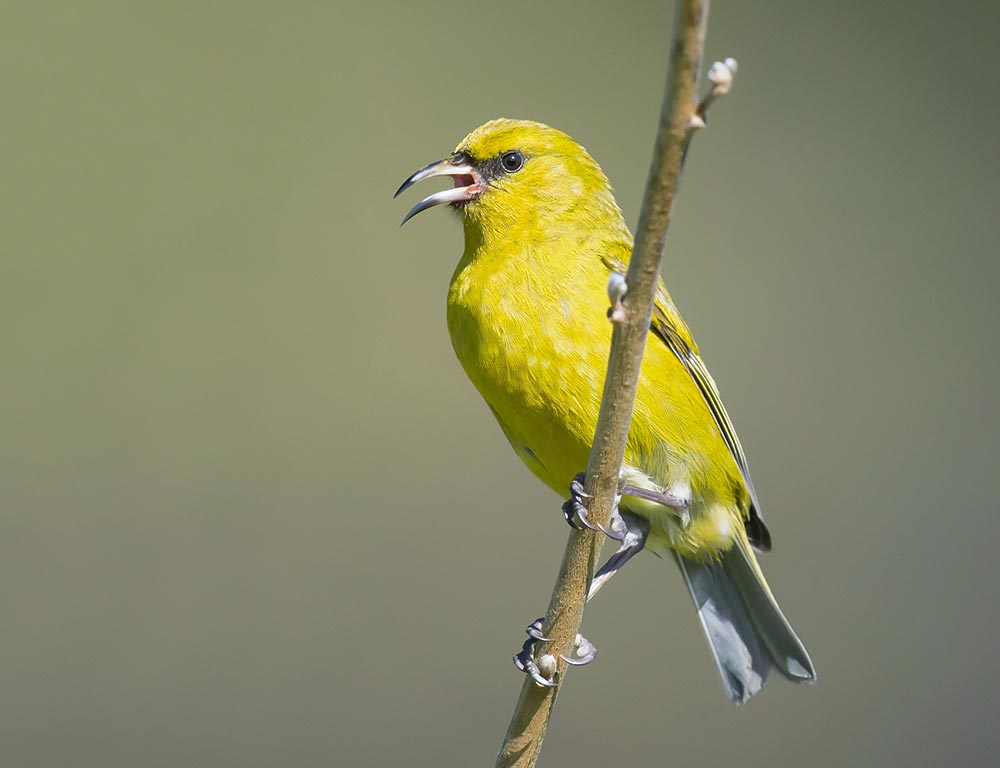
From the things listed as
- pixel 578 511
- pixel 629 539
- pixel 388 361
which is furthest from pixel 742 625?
pixel 388 361

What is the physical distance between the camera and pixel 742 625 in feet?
11.1

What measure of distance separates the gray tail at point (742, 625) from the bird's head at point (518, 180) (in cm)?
112

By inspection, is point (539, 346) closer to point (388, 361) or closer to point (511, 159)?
point (511, 159)

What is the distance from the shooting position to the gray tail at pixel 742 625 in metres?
3.30

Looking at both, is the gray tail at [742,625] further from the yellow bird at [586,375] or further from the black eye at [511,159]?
the black eye at [511,159]

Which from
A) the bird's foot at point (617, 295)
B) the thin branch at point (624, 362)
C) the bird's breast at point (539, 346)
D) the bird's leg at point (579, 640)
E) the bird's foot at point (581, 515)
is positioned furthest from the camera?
the bird's breast at point (539, 346)

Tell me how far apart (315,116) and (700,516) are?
13.6ft

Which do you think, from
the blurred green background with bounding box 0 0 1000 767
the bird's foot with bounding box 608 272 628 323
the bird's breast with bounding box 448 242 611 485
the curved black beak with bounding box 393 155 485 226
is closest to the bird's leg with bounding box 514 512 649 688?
the bird's breast with bounding box 448 242 611 485

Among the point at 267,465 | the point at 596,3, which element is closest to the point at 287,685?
the point at 267,465

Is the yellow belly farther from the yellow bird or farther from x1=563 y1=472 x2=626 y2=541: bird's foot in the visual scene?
x1=563 y1=472 x2=626 y2=541: bird's foot

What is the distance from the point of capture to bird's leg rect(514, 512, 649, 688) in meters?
2.30

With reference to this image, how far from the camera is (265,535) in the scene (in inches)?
223

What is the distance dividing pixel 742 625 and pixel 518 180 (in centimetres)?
150

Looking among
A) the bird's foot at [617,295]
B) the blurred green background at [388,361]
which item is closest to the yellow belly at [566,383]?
the bird's foot at [617,295]
